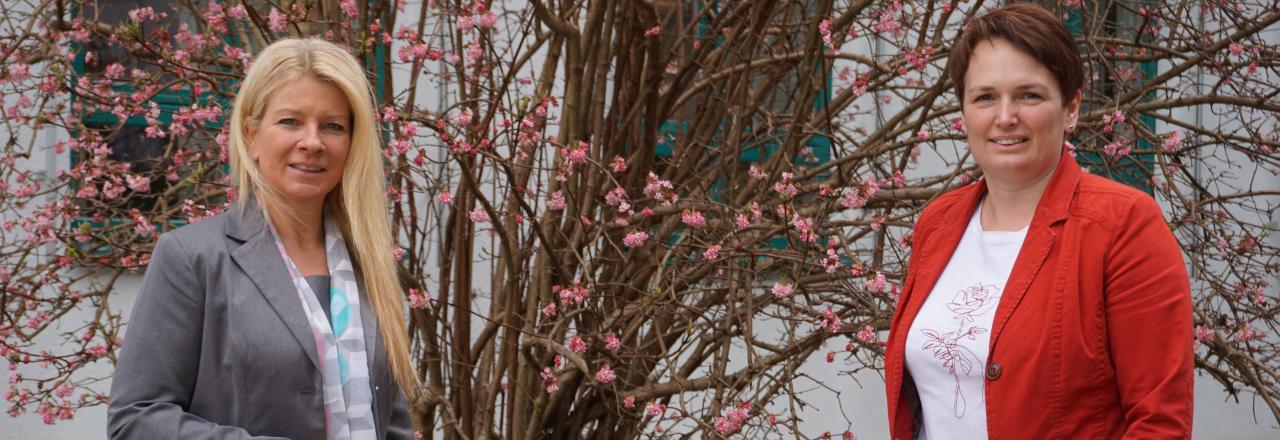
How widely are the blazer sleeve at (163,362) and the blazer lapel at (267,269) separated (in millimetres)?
116

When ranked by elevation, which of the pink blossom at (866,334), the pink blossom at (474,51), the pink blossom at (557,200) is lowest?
the pink blossom at (866,334)

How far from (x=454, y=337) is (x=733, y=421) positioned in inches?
59.9

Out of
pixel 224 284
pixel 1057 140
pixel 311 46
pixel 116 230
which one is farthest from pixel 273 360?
pixel 116 230

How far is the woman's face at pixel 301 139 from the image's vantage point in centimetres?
243

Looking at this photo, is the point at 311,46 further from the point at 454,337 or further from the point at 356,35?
the point at 454,337

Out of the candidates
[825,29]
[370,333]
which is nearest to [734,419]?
[825,29]

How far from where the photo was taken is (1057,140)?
2475 millimetres

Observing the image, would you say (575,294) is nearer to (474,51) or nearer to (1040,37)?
(474,51)

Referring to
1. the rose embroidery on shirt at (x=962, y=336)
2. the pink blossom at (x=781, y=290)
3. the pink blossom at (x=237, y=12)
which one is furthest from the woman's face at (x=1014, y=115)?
A: the pink blossom at (x=237, y=12)

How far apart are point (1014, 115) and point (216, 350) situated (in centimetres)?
153

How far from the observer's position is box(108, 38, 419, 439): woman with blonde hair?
2.21 metres

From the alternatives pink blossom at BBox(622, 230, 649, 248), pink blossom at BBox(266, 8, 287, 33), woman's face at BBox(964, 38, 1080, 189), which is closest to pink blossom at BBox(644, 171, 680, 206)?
pink blossom at BBox(622, 230, 649, 248)

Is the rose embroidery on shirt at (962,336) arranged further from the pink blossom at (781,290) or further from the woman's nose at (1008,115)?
the pink blossom at (781,290)

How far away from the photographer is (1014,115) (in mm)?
2430
